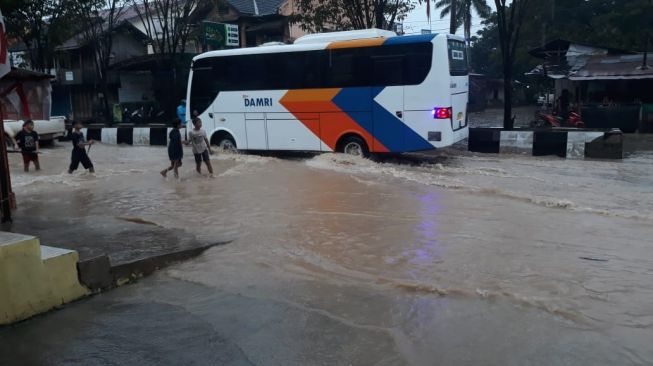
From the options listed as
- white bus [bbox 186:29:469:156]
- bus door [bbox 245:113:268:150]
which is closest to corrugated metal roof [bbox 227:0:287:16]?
white bus [bbox 186:29:469:156]

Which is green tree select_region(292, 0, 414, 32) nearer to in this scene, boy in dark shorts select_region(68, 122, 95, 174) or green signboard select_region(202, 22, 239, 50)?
green signboard select_region(202, 22, 239, 50)

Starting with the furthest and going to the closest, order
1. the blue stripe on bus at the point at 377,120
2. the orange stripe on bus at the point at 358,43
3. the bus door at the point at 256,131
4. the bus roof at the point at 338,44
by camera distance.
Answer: the bus door at the point at 256,131, the blue stripe on bus at the point at 377,120, the orange stripe on bus at the point at 358,43, the bus roof at the point at 338,44

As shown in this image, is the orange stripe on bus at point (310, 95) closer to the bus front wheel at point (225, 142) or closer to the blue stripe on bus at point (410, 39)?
the blue stripe on bus at point (410, 39)

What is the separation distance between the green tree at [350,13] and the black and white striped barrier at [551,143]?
20.9 ft

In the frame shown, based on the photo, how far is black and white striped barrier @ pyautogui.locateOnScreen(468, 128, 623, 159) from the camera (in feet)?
41.9

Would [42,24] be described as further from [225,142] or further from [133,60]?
[225,142]

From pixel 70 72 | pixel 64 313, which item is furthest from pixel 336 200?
pixel 70 72

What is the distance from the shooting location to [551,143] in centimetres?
1350

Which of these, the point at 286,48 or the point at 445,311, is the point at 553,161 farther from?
the point at 445,311

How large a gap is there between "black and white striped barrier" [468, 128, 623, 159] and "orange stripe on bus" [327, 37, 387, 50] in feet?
13.3

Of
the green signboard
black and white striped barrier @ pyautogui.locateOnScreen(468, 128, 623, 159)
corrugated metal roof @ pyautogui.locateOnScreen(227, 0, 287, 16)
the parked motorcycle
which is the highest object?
corrugated metal roof @ pyautogui.locateOnScreen(227, 0, 287, 16)

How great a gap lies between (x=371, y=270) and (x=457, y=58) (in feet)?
25.6

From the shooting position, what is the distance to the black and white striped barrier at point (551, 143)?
12.8m

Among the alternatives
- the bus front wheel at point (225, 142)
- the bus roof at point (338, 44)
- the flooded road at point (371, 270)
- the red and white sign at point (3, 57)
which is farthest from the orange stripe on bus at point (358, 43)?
the red and white sign at point (3, 57)
